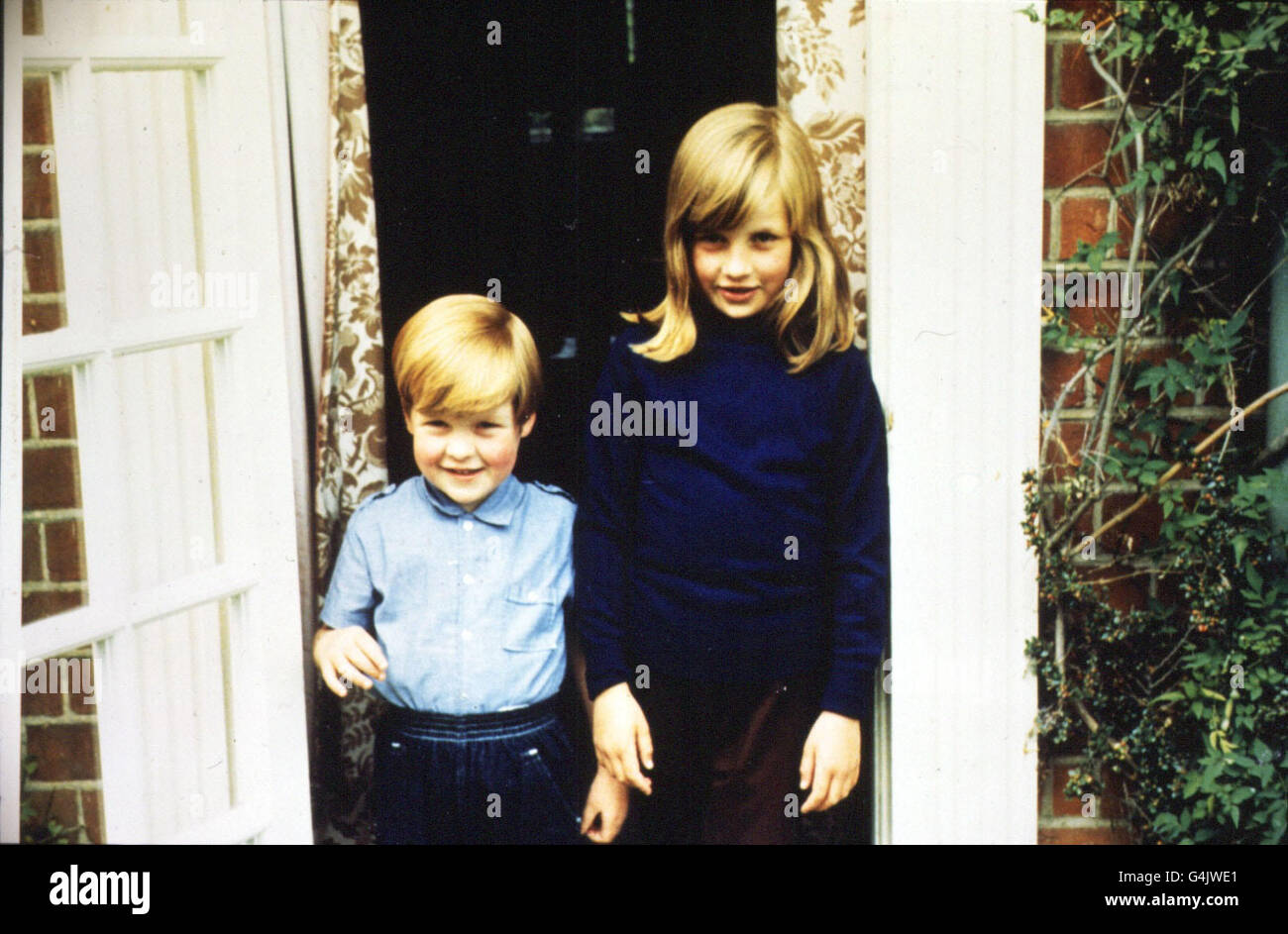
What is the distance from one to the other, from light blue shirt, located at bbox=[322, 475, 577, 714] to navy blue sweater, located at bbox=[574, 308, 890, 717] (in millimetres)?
92

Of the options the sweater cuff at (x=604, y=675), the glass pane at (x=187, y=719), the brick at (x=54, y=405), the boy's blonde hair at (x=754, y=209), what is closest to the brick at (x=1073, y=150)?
the boy's blonde hair at (x=754, y=209)

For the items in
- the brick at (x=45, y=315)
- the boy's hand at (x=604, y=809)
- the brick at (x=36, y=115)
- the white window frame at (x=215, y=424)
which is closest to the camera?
the white window frame at (x=215, y=424)

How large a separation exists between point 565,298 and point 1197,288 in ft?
4.05

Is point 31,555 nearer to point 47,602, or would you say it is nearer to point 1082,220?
point 47,602

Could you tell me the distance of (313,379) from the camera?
8.44 ft

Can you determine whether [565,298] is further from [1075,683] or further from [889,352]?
[1075,683]

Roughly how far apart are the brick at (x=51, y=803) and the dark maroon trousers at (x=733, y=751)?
1200mm

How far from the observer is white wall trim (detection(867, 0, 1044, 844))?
236 centimetres

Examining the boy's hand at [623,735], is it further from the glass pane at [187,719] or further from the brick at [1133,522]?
the brick at [1133,522]

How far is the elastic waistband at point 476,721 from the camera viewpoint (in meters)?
2.46

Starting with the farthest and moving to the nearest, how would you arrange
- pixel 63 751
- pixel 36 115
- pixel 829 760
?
1. pixel 63 751
2. pixel 829 760
3. pixel 36 115

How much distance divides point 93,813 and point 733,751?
1.34 meters

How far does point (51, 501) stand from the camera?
249cm

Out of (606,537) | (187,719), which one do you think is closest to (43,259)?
(187,719)
